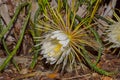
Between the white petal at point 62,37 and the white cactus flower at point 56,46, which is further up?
the white petal at point 62,37

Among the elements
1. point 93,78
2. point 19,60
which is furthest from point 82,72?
point 19,60

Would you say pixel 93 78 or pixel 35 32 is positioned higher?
pixel 35 32

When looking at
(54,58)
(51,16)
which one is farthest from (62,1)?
(54,58)

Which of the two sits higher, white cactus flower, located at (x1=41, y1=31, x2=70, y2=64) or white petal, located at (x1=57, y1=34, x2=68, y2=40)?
white petal, located at (x1=57, y1=34, x2=68, y2=40)

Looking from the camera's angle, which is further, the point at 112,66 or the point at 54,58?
the point at 112,66

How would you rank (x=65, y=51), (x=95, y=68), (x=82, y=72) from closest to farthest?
(x=65, y=51) < (x=95, y=68) < (x=82, y=72)

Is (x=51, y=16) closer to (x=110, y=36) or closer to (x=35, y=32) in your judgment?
(x=35, y=32)

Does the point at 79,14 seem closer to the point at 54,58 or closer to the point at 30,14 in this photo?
the point at 30,14

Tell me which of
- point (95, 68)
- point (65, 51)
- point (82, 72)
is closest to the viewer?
point (65, 51)

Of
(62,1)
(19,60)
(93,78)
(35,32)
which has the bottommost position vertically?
(93,78)
